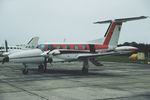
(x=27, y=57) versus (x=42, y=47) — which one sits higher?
(x=42, y=47)

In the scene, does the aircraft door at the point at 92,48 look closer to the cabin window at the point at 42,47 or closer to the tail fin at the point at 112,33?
the tail fin at the point at 112,33

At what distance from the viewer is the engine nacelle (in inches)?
701

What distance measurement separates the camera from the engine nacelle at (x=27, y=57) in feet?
58.4

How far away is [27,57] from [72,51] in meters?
4.14

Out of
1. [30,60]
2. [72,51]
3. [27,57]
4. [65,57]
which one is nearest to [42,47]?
[30,60]

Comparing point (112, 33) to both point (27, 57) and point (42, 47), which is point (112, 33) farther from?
point (27, 57)

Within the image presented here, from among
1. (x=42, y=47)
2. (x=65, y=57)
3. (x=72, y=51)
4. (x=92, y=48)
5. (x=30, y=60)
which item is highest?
(x=42, y=47)

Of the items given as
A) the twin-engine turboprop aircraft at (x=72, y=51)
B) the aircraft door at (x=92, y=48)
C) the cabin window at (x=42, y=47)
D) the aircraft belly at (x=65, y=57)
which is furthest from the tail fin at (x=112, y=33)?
the cabin window at (x=42, y=47)

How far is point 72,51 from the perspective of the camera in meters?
19.7

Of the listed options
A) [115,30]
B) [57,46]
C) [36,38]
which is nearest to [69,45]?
[57,46]

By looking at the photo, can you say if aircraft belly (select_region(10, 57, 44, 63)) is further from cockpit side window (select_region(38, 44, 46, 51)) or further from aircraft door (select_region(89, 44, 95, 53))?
aircraft door (select_region(89, 44, 95, 53))

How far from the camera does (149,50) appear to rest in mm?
72750

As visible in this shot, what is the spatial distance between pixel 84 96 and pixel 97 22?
50.8 ft

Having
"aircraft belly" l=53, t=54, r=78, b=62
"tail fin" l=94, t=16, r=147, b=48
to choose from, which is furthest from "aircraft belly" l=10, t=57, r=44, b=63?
"tail fin" l=94, t=16, r=147, b=48
